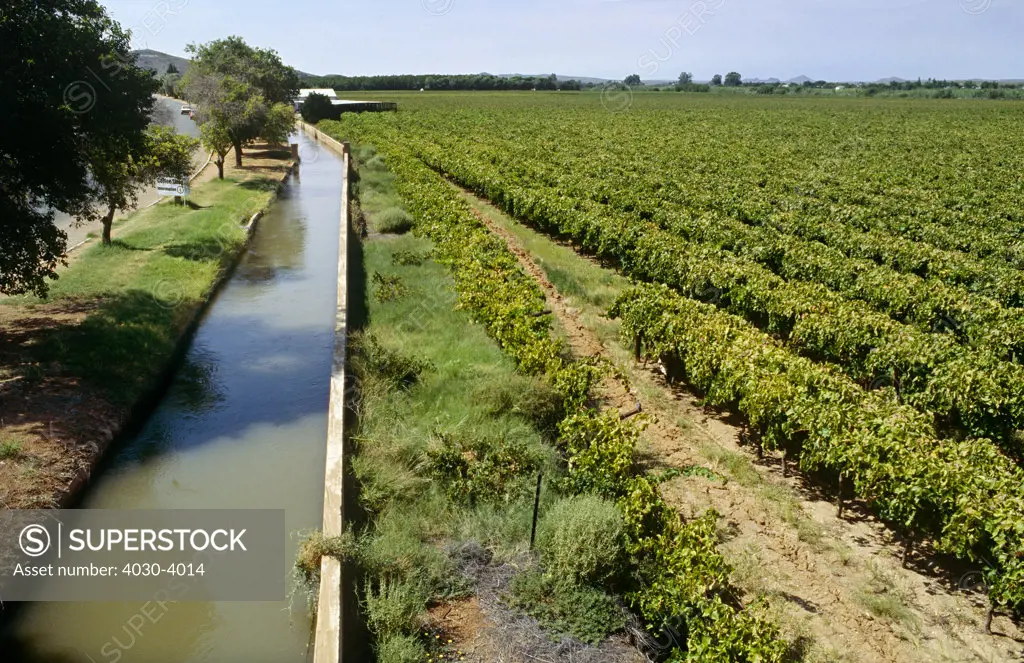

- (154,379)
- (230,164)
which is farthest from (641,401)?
(230,164)

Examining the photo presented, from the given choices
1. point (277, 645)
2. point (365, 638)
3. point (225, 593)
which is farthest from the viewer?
point (225, 593)

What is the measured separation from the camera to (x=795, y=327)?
41.6 feet

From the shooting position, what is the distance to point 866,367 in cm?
1158

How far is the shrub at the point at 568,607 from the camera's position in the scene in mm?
7074

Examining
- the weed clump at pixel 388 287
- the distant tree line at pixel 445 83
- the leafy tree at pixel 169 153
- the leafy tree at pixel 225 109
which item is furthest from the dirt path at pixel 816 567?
the distant tree line at pixel 445 83

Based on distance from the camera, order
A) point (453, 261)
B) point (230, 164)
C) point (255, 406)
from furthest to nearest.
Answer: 1. point (230, 164)
2. point (453, 261)
3. point (255, 406)

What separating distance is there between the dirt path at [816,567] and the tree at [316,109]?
241ft

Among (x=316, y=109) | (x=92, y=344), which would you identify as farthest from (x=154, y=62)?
(x=92, y=344)

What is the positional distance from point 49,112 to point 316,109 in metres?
68.6

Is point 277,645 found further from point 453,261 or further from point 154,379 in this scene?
point 453,261

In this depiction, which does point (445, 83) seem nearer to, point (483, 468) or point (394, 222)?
point (394, 222)

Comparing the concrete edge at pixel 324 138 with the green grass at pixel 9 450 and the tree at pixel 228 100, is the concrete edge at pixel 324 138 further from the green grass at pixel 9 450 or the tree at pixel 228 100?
the green grass at pixel 9 450

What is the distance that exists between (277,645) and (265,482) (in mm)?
3368

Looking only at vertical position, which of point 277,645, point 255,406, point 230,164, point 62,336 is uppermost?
point 230,164
